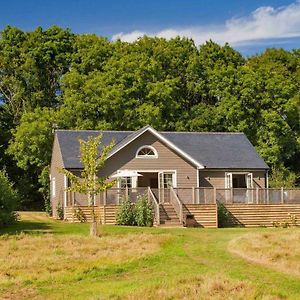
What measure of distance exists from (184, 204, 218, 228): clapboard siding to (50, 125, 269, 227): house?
1.90 meters

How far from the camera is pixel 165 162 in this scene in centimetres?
3894

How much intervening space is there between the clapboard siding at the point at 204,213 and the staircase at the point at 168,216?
731mm

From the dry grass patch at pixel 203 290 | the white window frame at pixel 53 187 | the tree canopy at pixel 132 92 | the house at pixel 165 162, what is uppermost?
the tree canopy at pixel 132 92

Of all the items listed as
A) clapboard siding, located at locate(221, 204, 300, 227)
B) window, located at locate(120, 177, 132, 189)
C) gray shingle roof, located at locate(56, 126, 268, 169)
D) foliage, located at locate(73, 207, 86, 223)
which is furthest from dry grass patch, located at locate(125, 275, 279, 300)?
gray shingle roof, located at locate(56, 126, 268, 169)

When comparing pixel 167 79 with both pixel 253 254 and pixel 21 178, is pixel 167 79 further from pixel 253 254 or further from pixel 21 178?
pixel 253 254

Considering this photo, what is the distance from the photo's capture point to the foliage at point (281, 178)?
43.9m

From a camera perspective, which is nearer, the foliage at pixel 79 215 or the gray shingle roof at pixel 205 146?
the foliage at pixel 79 215

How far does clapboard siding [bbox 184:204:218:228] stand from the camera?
3331cm

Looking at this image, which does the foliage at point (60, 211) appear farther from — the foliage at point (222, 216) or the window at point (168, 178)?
the foliage at point (222, 216)

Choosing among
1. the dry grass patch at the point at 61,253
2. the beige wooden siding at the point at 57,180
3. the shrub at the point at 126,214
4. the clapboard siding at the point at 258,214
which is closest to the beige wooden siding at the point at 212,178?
the clapboard siding at the point at 258,214

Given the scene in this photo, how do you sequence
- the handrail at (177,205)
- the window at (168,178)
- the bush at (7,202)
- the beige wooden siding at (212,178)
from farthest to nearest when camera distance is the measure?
1. the beige wooden siding at (212,178)
2. the window at (168,178)
3. the handrail at (177,205)
4. the bush at (7,202)

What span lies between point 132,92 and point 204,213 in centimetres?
1913

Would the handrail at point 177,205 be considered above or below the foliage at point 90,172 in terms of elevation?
below

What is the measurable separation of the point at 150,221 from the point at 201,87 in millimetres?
25037
